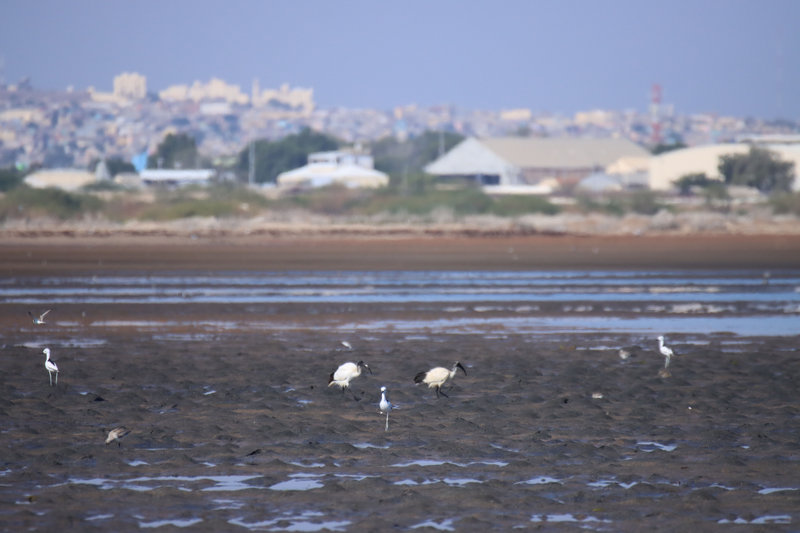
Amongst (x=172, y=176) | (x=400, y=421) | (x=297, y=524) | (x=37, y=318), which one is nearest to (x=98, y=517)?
(x=297, y=524)

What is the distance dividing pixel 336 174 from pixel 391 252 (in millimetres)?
54203

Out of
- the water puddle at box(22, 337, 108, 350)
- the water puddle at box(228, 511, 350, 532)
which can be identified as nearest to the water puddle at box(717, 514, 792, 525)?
the water puddle at box(228, 511, 350, 532)

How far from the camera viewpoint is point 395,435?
34.3 ft

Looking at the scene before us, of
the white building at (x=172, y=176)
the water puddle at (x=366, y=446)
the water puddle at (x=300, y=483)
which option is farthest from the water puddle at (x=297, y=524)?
the white building at (x=172, y=176)

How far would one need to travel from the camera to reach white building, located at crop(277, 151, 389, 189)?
290ft

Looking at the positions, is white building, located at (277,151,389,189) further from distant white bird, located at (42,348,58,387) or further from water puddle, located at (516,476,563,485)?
water puddle, located at (516,476,563,485)

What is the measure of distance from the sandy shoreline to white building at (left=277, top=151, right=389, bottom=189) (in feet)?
112

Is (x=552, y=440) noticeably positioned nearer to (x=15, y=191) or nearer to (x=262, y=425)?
(x=262, y=425)

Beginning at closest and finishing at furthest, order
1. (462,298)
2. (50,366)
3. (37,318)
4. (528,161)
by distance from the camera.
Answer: (50,366) → (37,318) → (462,298) → (528,161)

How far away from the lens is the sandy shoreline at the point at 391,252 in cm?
3350

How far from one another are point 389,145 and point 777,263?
114 metres

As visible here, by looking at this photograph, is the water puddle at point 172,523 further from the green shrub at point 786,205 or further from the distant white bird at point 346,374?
the green shrub at point 786,205

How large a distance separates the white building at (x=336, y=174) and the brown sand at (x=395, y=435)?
212ft

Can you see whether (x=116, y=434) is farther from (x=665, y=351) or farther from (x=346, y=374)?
(x=665, y=351)
